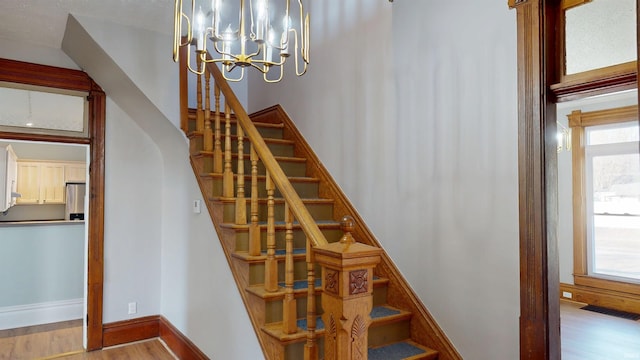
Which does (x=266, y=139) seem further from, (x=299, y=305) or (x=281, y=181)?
(x=299, y=305)

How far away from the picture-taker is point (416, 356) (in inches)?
98.3

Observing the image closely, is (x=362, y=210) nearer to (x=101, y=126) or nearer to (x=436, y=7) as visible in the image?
(x=436, y=7)

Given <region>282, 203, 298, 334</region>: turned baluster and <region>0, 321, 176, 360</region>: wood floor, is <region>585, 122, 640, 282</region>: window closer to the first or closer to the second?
<region>282, 203, 298, 334</region>: turned baluster

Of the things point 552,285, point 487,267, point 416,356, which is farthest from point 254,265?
point 552,285

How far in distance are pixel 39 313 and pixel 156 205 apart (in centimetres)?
207

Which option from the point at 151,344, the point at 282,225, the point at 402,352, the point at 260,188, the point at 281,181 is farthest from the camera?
the point at 151,344

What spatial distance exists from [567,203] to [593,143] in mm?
914

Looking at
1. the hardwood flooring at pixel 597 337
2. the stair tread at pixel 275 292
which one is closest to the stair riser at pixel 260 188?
the stair tread at pixel 275 292

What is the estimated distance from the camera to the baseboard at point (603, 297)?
17.2 ft

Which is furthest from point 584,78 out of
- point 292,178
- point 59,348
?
point 59,348

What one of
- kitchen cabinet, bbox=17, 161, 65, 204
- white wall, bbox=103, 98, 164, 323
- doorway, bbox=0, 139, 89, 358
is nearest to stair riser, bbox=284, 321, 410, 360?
white wall, bbox=103, 98, 164, 323

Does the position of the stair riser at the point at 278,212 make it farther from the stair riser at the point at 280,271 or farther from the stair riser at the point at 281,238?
the stair riser at the point at 280,271

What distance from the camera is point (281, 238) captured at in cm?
312

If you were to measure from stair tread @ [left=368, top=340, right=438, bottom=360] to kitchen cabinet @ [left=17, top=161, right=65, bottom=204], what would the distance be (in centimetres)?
671
